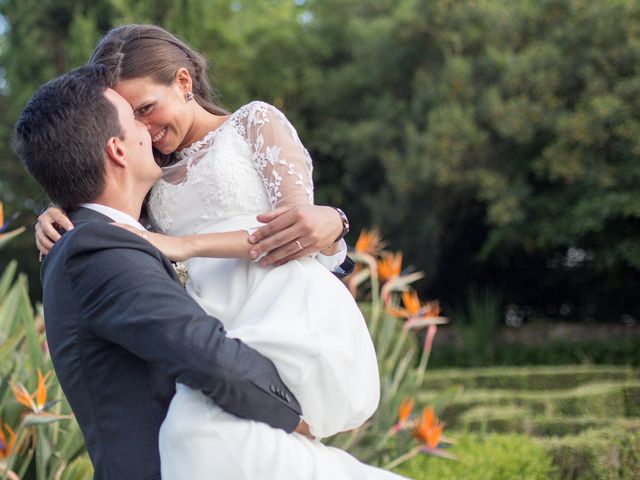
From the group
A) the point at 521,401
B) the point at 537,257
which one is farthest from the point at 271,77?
the point at 521,401

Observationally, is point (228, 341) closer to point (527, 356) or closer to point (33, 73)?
point (527, 356)

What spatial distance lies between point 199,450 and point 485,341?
16856mm

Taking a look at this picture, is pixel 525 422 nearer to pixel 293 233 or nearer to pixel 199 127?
pixel 199 127

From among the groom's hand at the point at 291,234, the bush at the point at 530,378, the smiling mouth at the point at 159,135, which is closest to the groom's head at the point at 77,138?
the groom's hand at the point at 291,234

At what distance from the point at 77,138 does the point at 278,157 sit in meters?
0.57

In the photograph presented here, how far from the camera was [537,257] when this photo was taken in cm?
2120

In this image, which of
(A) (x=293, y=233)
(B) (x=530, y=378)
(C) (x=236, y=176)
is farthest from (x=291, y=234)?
(B) (x=530, y=378)

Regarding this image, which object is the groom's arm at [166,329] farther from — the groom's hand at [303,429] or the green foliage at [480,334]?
the green foliage at [480,334]

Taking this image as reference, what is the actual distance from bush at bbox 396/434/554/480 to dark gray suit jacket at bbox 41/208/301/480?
10.6 feet

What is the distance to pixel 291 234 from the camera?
208 cm

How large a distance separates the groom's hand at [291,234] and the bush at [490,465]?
3020 millimetres

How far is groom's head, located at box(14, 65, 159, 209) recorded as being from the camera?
6.46 feet

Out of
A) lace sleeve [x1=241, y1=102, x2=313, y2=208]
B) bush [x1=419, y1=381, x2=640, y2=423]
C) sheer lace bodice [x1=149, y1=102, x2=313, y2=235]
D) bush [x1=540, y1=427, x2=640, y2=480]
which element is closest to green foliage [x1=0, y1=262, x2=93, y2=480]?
sheer lace bodice [x1=149, y1=102, x2=313, y2=235]

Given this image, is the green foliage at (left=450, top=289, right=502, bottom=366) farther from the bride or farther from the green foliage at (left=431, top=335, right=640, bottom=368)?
the bride
